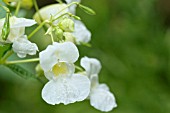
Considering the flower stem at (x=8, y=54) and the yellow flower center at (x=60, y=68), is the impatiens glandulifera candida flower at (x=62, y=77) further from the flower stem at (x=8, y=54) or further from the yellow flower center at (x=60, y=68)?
the flower stem at (x=8, y=54)

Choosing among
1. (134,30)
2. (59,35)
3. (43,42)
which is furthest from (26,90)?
(59,35)

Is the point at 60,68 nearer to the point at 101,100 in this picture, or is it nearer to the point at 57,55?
the point at 57,55

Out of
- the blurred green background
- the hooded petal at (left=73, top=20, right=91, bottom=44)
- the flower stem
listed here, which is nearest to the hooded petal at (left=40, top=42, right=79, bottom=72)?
the flower stem

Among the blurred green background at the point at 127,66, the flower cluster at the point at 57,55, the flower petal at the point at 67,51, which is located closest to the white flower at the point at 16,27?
the flower cluster at the point at 57,55

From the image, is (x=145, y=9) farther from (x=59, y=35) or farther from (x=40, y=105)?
(x=59, y=35)

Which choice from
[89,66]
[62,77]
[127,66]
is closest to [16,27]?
[62,77]

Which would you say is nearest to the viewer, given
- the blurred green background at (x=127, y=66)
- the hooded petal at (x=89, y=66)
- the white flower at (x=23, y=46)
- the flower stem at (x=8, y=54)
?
the white flower at (x=23, y=46)
